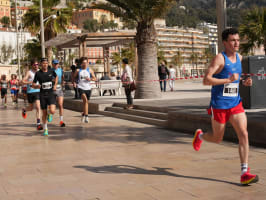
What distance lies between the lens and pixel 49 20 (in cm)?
3947

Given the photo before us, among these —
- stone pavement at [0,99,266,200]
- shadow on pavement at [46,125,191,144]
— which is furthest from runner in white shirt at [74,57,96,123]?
stone pavement at [0,99,266,200]

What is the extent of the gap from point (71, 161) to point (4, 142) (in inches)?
120

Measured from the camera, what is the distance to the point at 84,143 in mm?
9125

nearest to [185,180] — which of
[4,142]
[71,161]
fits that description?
[71,161]

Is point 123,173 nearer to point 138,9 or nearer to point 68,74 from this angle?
point 138,9

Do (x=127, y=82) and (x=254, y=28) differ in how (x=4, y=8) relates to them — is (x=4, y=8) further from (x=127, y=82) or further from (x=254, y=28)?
(x=127, y=82)

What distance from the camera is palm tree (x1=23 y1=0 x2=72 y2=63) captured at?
39.8 m

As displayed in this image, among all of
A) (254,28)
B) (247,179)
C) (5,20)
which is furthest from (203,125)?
(5,20)

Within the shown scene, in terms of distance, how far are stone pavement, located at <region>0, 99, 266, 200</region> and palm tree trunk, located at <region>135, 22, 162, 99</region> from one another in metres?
7.24

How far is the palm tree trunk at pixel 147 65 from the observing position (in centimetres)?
1761

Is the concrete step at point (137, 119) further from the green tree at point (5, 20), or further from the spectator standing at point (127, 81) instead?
the green tree at point (5, 20)

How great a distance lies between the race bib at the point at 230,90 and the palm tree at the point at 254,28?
88.4 ft

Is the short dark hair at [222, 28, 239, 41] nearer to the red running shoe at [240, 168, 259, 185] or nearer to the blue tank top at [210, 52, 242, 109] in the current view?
the blue tank top at [210, 52, 242, 109]

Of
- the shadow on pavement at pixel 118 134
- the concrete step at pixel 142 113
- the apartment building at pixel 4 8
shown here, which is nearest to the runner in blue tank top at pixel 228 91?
the shadow on pavement at pixel 118 134
